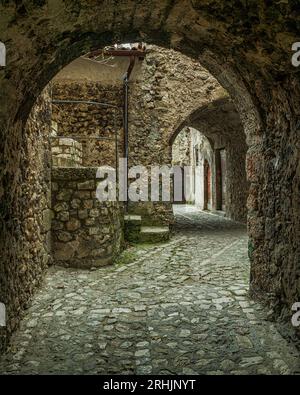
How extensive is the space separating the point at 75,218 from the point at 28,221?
142 cm

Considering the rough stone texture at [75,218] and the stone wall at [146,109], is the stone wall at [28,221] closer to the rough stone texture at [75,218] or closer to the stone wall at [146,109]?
the rough stone texture at [75,218]

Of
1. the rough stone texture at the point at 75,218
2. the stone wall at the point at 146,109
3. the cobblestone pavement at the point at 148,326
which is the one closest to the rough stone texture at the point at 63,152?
the rough stone texture at the point at 75,218

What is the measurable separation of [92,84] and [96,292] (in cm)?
572

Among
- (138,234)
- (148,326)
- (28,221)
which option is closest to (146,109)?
(138,234)

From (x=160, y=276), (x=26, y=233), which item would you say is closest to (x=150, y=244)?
(x=160, y=276)

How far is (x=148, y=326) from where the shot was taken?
316 centimetres

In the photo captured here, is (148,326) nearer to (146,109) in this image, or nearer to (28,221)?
(28,221)

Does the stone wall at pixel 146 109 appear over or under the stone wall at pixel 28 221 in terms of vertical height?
over

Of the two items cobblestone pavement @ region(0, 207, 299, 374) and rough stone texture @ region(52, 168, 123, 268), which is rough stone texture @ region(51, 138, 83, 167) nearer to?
rough stone texture @ region(52, 168, 123, 268)

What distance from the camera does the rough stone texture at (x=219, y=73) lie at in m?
2.17

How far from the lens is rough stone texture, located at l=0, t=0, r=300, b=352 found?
2174 millimetres

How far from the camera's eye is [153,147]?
8.31 meters

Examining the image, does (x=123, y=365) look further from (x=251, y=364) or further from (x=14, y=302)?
(x=14, y=302)

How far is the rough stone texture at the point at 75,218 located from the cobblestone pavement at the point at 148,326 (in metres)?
0.26
